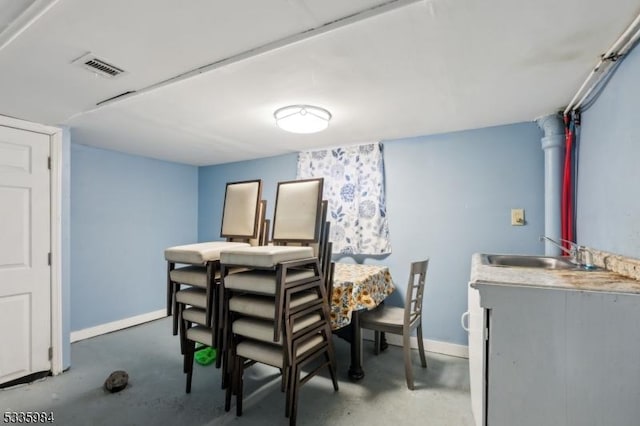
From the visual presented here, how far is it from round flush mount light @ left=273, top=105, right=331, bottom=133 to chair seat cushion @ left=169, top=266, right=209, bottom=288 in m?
1.24

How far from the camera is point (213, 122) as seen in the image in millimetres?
2641

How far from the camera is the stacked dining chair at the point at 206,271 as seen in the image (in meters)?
2.02

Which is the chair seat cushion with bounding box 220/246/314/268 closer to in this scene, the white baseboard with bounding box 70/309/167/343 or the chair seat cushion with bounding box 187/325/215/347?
the chair seat cushion with bounding box 187/325/215/347

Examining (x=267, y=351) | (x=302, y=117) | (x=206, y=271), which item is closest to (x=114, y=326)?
(x=206, y=271)

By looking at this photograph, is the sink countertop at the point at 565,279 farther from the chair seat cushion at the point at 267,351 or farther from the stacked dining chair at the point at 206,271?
the stacked dining chair at the point at 206,271

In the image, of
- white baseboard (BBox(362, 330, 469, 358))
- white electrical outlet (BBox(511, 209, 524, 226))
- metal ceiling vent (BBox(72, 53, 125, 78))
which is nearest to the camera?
metal ceiling vent (BBox(72, 53, 125, 78))

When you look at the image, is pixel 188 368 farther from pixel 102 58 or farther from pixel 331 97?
pixel 331 97

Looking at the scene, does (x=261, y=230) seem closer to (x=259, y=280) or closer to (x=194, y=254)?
(x=194, y=254)

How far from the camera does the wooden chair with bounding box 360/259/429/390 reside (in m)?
2.30

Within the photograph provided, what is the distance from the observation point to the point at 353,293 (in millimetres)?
2365

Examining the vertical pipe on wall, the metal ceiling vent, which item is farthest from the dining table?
the metal ceiling vent

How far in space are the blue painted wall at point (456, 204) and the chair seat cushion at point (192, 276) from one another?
176 centimetres

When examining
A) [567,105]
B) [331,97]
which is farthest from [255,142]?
[567,105]

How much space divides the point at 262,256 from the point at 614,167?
1.94 m
